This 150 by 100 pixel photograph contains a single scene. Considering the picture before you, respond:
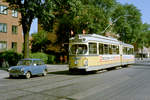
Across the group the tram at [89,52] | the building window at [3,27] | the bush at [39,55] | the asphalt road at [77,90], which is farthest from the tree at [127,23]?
the asphalt road at [77,90]

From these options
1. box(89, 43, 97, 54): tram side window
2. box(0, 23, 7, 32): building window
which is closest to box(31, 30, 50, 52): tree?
box(0, 23, 7, 32): building window

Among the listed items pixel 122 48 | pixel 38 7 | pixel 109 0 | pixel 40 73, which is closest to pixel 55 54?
pixel 109 0

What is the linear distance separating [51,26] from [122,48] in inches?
359

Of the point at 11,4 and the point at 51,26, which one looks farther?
the point at 51,26

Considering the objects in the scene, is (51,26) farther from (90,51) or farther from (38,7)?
(90,51)

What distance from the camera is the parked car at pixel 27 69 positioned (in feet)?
46.3

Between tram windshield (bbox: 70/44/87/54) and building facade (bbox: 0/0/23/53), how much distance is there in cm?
2150

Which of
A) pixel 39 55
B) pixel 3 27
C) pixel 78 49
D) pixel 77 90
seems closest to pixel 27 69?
pixel 78 49

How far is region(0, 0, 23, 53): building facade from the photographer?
3594cm

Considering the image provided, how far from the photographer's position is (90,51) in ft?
53.2

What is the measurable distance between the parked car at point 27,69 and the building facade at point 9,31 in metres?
21.0

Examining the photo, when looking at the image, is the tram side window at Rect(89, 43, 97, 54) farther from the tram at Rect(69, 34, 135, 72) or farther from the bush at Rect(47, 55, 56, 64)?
the bush at Rect(47, 55, 56, 64)

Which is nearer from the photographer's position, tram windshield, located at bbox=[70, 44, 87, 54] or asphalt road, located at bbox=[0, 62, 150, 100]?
asphalt road, located at bbox=[0, 62, 150, 100]

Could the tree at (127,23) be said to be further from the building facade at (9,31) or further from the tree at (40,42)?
the building facade at (9,31)
